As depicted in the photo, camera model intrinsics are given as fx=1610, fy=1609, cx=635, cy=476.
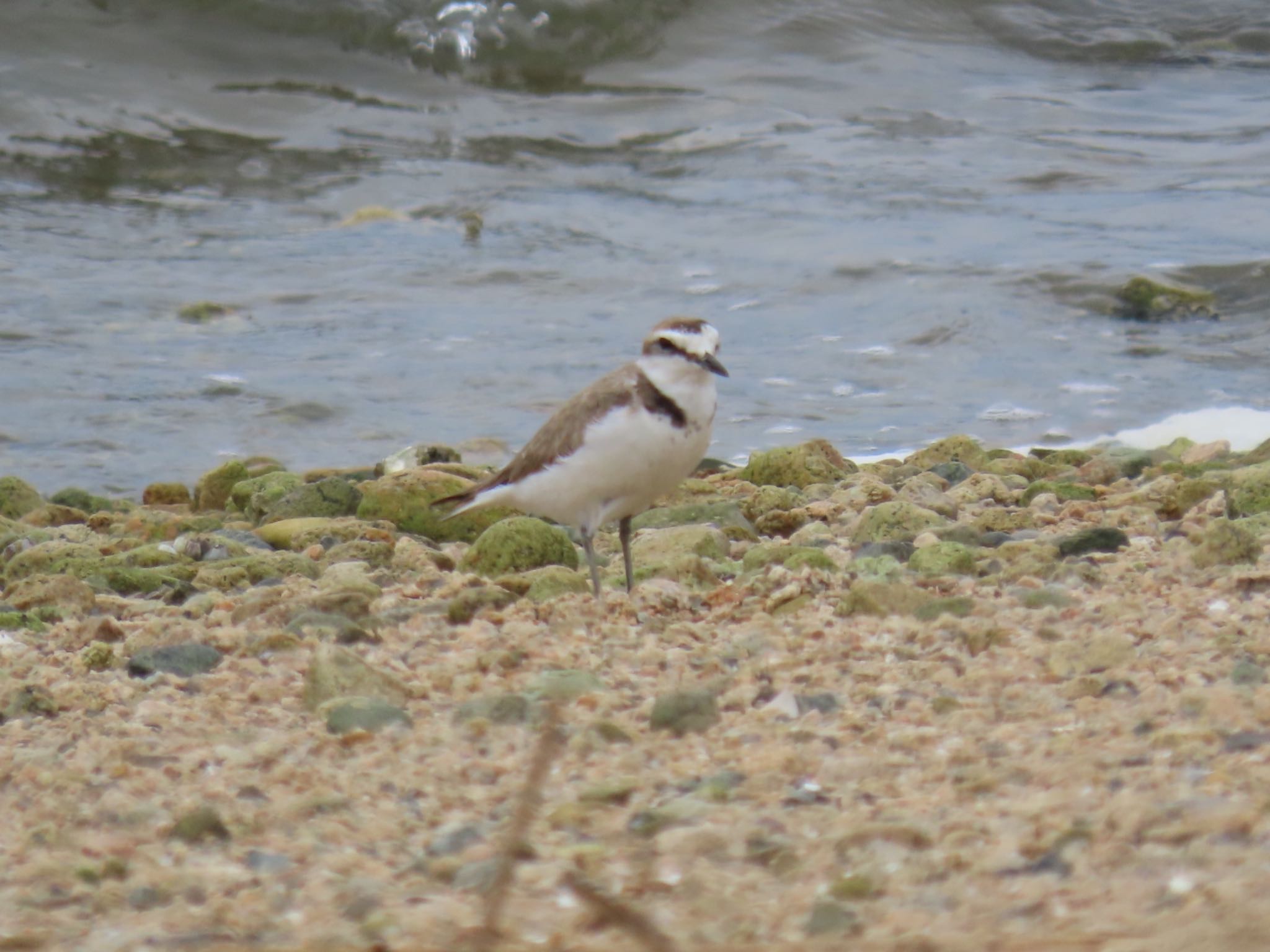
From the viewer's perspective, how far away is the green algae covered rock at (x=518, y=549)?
5.23 metres

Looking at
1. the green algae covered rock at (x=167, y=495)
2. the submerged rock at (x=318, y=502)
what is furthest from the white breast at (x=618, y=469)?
the green algae covered rock at (x=167, y=495)

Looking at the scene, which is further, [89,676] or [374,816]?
[89,676]

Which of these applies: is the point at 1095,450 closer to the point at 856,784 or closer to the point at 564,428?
the point at 564,428

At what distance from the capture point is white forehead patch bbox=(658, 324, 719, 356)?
4988 mm

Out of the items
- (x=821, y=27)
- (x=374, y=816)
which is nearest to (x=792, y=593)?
(x=374, y=816)

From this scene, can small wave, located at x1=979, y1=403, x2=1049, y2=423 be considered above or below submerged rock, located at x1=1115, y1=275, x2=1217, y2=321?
below

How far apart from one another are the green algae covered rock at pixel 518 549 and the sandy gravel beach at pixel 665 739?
0.01 m

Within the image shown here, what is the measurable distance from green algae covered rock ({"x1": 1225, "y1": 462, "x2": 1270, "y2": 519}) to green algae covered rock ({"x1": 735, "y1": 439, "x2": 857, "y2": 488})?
1731 mm

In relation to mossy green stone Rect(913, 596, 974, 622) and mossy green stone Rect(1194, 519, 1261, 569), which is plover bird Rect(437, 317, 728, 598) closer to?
mossy green stone Rect(913, 596, 974, 622)

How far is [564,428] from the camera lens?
5105 millimetres

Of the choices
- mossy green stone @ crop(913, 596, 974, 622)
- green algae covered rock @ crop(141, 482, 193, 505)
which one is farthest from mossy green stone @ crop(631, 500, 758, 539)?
green algae covered rock @ crop(141, 482, 193, 505)

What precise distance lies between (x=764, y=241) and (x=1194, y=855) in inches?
401

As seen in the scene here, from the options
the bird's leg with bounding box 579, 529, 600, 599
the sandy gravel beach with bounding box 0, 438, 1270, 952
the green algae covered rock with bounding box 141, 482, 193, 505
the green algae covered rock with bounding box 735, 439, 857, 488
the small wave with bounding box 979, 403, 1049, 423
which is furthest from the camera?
the small wave with bounding box 979, 403, 1049, 423

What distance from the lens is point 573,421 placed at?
5.09 metres
